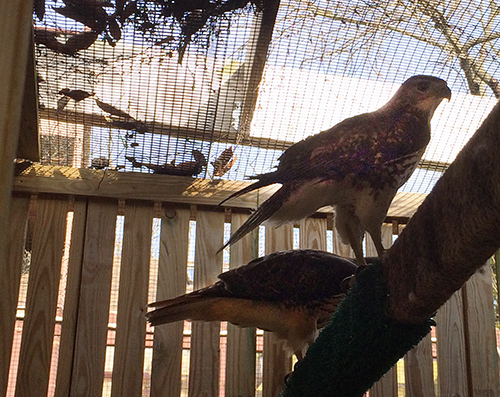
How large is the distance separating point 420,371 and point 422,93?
129 cm

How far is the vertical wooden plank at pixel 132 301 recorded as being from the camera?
238 cm

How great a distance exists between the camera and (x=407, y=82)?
7.37 feet

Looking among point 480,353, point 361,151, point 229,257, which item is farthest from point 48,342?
point 480,353

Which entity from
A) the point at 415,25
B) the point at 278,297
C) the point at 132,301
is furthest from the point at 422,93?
the point at 132,301

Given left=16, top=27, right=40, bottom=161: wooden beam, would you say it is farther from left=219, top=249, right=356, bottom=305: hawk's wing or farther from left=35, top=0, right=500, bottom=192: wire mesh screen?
left=219, top=249, right=356, bottom=305: hawk's wing

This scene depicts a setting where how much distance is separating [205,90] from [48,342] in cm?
128

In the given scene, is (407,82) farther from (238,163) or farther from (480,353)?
(480,353)

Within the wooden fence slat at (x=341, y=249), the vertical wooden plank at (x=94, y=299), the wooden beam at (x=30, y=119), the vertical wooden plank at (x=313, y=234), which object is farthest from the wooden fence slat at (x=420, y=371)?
the wooden beam at (x=30, y=119)

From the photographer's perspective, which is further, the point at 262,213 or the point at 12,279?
the point at 12,279

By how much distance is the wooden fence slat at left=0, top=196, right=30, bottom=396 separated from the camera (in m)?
2.27

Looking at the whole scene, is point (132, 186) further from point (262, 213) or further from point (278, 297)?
point (278, 297)

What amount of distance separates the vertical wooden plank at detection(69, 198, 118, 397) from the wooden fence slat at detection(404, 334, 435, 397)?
1.40 meters

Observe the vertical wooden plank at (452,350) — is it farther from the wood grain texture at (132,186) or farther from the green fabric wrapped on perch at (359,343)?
the green fabric wrapped on perch at (359,343)

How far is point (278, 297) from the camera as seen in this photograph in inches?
87.4
